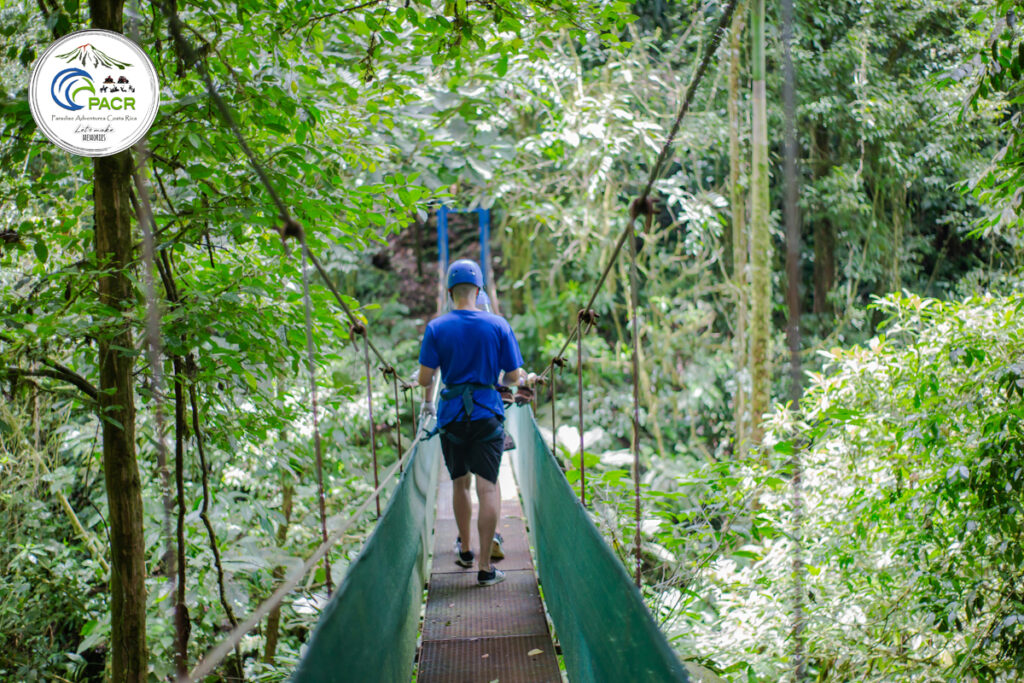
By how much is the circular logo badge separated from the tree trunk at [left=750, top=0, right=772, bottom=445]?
2518 millimetres

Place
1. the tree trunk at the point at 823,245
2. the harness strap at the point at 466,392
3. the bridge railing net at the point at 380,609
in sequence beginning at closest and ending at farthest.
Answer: the bridge railing net at the point at 380,609 → the harness strap at the point at 466,392 → the tree trunk at the point at 823,245

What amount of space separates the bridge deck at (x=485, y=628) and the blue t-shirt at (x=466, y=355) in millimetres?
458

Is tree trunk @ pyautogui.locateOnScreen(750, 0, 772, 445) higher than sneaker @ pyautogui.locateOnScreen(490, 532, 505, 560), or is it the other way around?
tree trunk @ pyautogui.locateOnScreen(750, 0, 772, 445)

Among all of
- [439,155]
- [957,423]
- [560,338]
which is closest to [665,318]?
[560,338]

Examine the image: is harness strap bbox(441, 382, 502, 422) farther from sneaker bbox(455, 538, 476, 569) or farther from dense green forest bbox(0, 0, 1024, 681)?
sneaker bbox(455, 538, 476, 569)

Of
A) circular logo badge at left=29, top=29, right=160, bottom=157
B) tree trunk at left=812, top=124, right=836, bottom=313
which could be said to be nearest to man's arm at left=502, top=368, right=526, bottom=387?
circular logo badge at left=29, top=29, right=160, bottom=157

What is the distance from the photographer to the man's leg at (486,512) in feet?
5.97

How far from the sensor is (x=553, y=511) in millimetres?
1493

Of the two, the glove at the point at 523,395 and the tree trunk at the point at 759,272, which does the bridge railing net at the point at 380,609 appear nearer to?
the glove at the point at 523,395

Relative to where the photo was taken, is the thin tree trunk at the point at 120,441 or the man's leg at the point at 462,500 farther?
the man's leg at the point at 462,500

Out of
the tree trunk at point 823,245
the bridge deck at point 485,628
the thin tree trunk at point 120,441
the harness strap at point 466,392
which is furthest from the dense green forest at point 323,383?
the tree trunk at point 823,245

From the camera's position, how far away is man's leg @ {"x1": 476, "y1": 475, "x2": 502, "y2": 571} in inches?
71.6

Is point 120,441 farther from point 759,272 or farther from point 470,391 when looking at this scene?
point 759,272

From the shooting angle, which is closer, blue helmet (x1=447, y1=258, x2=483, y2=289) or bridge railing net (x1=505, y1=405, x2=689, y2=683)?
bridge railing net (x1=505, y1=405, x2=689, y2=683)
